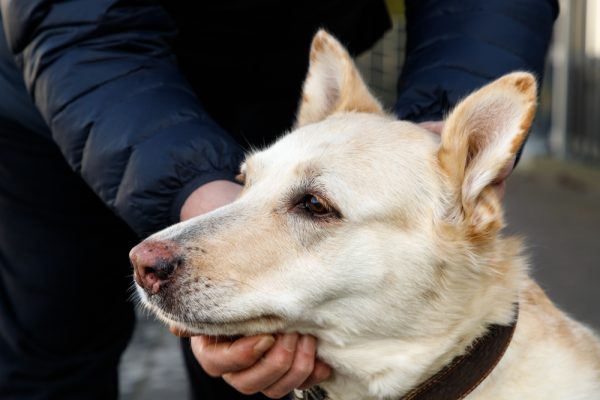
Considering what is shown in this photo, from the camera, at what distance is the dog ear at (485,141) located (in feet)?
8.02

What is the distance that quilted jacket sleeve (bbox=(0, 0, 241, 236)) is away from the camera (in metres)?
2.78

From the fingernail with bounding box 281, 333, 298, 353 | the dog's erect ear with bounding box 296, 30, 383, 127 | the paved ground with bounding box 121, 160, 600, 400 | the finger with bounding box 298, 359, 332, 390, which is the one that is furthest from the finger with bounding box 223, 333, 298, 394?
the paved ground with bounding box 121, 160, 600, 400

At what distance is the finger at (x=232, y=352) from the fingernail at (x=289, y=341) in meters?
0.04

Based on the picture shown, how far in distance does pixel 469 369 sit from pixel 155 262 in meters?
0.90

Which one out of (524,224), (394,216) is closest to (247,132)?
(394,216)

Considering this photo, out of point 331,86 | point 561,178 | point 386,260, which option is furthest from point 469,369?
point 561,178

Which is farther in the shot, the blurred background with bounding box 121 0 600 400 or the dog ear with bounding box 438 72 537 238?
the blurred background with bounding box 121 0 600 400

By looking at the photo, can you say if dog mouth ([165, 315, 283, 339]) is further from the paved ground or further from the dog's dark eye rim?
the paved ground

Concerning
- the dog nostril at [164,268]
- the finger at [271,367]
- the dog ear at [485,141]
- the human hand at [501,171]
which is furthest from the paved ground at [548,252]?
the dog nostril at [164,268]

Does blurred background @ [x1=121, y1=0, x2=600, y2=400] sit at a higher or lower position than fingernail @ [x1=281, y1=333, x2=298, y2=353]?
lower

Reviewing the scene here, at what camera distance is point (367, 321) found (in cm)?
258

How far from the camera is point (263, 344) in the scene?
2.50 meters

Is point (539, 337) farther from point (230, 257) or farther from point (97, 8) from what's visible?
point (97, 8)

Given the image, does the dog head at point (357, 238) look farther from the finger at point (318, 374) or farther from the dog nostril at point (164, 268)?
the finger at point (318, 374)
